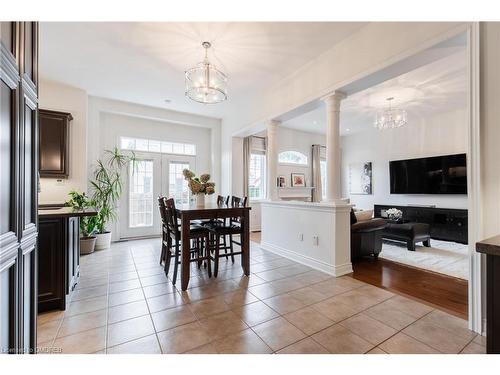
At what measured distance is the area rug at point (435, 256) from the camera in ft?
11.0

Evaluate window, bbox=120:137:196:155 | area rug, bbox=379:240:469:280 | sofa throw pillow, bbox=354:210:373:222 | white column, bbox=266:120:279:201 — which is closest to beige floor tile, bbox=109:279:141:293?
white column, bbox=266:120:279:201

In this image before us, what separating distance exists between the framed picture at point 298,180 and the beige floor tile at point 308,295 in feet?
15.7

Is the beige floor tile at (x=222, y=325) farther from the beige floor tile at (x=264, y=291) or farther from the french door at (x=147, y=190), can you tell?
the french door at (x=147, y=190)

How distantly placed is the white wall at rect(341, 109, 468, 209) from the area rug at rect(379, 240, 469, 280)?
5.39 ft

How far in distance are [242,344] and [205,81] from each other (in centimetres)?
283

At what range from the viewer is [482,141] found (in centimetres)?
189

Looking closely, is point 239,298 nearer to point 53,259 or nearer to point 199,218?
point 199,218

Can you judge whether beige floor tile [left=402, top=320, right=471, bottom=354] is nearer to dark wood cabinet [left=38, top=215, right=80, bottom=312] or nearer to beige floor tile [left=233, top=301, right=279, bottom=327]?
beige floor tile [left=233, top=301, right=279, bottom=327]

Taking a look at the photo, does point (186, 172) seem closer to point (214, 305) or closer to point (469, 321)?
point (214, 305)

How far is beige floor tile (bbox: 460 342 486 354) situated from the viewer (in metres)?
1.67

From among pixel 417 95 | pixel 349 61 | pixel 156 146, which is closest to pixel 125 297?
pixel 349 61

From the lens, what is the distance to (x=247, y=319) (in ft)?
6.88

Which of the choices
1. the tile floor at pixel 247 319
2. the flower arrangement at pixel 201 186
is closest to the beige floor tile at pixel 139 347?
the tile floor at pixel 247 319
